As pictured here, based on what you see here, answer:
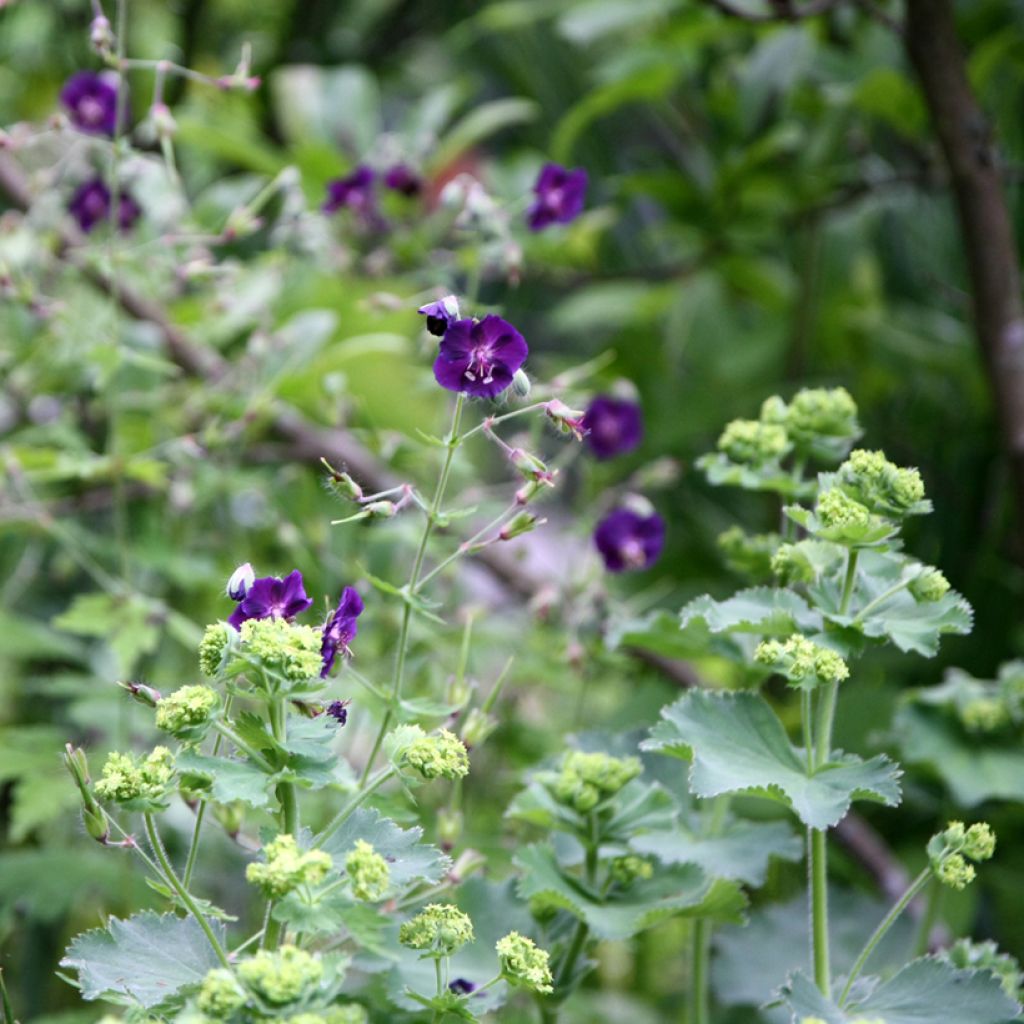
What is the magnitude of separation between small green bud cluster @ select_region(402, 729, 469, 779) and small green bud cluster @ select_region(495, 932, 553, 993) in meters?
0.08

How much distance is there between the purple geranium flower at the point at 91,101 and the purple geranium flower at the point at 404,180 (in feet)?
0.93

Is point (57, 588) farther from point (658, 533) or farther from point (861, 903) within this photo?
point (861, 903)

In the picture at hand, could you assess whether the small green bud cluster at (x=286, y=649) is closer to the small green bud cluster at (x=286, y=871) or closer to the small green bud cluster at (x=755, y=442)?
the small green bud cluster at (x=286, y=871)

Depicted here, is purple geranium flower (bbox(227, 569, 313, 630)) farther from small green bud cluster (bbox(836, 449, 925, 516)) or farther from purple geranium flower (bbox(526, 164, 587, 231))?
purple geranium flower (bbox(526, 164, 587, 231))

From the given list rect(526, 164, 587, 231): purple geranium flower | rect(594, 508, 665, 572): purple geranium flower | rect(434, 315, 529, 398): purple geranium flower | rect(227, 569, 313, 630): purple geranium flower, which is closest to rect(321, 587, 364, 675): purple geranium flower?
rect(227, 569, 313, 630): purple geranium flower

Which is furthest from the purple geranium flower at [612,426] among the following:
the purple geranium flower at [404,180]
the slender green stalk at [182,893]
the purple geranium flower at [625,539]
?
the slender green stalk at [182,893]

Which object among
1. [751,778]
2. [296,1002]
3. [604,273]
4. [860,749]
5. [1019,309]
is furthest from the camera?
[604,273]

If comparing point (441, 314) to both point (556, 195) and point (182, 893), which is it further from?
point (556, 195)

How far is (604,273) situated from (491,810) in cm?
74

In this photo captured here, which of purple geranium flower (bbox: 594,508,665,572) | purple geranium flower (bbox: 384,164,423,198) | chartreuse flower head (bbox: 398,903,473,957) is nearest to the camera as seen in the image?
chartreuse flower head (bbox: 398,903,473,957)

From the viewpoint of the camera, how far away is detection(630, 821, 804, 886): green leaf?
0.73 metres

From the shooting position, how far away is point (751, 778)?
619mm

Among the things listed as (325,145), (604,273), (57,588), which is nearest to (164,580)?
(57,588)

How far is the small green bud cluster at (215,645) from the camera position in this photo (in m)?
0.56
